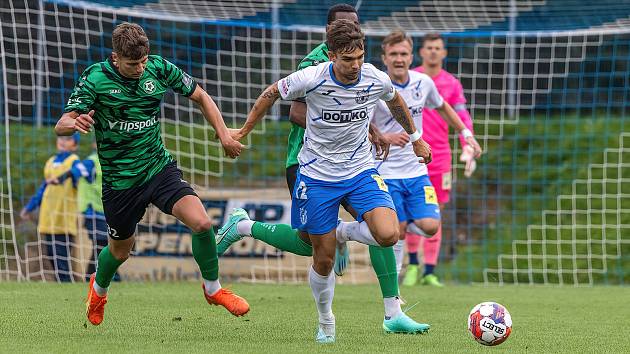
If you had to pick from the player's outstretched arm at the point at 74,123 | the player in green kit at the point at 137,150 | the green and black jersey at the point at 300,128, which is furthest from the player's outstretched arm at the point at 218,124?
the player's outstretched arm at the point at 74,123

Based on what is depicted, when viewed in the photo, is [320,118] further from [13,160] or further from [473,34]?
[13,160]

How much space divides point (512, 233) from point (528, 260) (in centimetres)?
76

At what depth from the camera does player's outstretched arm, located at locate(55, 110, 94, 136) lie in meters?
6.40

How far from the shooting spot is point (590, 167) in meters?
16.1

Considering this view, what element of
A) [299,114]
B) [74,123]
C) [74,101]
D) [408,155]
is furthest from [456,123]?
[74,123]

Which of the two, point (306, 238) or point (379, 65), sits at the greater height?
point (379, 65)

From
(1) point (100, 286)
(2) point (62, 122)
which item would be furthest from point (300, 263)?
(2) point (62, 122)

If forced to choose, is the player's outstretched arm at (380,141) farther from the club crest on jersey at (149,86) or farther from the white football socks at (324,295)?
the club crest on jersey at (149,86)

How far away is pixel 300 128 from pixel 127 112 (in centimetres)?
134

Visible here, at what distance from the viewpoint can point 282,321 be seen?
7.72 m

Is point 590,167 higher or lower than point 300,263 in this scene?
higher

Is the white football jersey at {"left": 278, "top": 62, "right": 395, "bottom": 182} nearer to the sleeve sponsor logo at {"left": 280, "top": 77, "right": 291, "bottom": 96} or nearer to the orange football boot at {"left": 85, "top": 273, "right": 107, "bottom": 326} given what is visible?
the sleeve sponsor logo at {"left": 280, "top": 77, "right": 291, "bottom": 96}

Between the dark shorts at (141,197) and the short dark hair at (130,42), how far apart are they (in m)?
0.86

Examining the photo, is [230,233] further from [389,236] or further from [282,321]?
[389,236]
